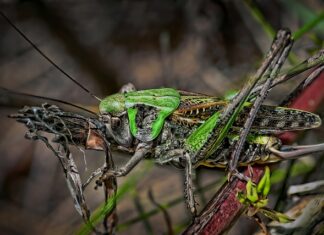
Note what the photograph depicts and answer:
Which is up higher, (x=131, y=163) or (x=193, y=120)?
(x=193, y=120)

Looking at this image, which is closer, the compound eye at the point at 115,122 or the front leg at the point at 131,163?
the front leg at the point at 131,163

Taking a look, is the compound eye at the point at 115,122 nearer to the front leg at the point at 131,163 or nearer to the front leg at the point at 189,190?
the front leg at the point at 131,163

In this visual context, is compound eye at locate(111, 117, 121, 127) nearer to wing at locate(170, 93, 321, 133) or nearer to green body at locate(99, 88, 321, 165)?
green body at locate(99, 88, 321, 165)

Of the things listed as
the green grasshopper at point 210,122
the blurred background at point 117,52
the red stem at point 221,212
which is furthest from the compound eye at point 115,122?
the blurred background at point 117,52

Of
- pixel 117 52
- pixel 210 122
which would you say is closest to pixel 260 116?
pixel 210 122

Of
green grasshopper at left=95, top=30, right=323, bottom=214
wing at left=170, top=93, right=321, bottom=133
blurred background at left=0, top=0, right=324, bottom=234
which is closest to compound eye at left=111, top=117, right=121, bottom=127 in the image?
green grasshopper at left=95, top=30, right=323, bottom=214

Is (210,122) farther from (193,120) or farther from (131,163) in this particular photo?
(131,163)

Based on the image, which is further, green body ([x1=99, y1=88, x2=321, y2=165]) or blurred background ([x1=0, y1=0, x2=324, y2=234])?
blurred background ([x1=0, y1=0, x2=324, y2=234])

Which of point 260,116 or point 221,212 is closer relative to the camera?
point 221,212

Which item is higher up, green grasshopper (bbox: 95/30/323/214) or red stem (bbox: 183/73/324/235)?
green grasshopper (bbox: 95/30/323/214)

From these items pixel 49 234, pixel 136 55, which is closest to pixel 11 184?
pixel 49 234

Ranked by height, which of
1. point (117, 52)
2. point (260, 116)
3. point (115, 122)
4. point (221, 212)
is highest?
point (117, 52)
